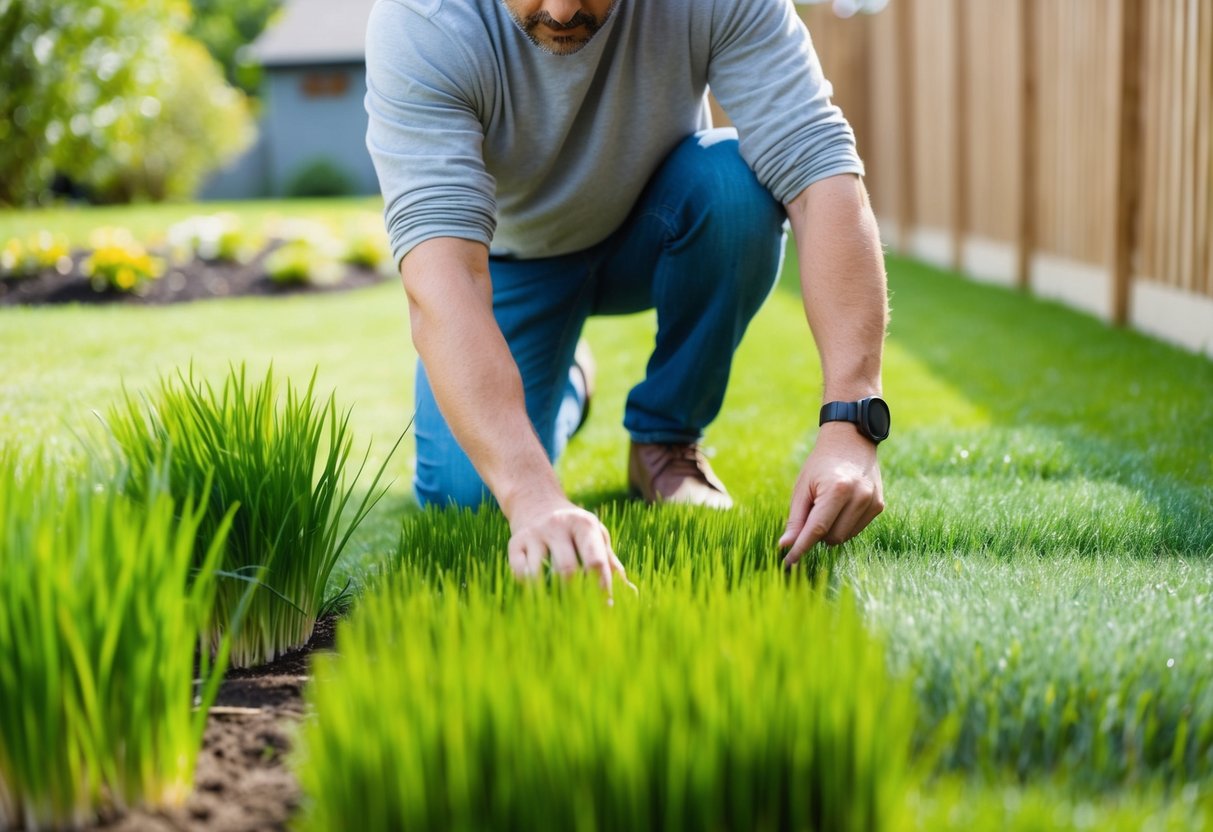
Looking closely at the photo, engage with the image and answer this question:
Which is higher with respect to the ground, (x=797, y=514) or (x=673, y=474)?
(x=797, y=514)

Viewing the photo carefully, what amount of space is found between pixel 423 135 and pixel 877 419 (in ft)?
3.04

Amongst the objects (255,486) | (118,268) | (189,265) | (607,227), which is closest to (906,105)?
(189,265)

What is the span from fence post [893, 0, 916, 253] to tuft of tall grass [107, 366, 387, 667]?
321 inches

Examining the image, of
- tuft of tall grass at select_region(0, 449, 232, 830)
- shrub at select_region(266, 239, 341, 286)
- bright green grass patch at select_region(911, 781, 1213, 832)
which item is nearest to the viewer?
bright green grass patch at select_region(911, 781, 1213, 832)

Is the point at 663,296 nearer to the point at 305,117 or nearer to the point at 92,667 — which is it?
the point at 92,667

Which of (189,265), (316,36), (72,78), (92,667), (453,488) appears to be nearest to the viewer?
(92,667)

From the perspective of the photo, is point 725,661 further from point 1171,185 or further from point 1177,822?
point 1171,185

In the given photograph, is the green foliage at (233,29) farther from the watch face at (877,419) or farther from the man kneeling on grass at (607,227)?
the watch face at (877,419)

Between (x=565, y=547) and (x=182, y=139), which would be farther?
(x=182, y=139)

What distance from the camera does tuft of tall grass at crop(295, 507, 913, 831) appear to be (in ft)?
3.31

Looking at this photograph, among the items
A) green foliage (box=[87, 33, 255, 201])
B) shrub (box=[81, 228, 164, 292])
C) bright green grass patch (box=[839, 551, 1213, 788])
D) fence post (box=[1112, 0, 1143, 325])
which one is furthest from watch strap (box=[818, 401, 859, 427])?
green foliage (box=[87, 33, 255, 201])

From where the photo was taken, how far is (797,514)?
5.97 ft

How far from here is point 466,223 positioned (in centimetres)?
200

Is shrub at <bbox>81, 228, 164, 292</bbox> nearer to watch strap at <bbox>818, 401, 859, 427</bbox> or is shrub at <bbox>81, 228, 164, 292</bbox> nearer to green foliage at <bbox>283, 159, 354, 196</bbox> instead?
watch strap at <bbox>818, 401, 859, 427</bbox>
